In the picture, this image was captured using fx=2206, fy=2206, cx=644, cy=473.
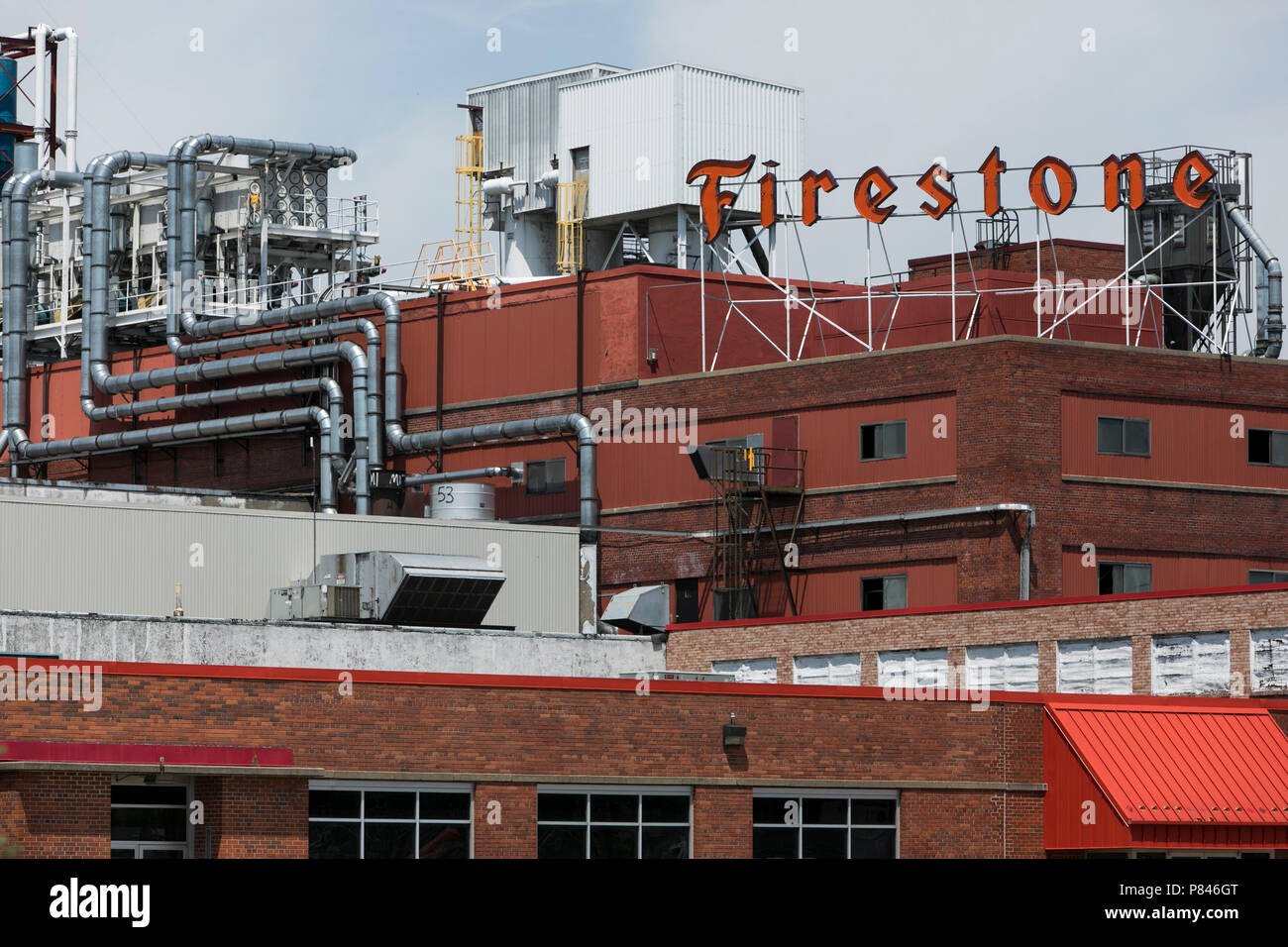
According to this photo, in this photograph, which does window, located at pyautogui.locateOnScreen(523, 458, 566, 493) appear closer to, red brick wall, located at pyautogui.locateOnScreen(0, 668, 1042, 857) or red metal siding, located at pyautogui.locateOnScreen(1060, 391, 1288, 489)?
red metal siding, located at pyautogui.locateOnScreen(1060, 391, 1288, 489)

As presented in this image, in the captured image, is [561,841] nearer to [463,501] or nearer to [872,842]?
[872,842]

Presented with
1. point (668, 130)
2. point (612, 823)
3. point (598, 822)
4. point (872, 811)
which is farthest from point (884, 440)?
point (598, 822)

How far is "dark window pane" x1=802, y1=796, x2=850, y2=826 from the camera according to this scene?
36.6 meters

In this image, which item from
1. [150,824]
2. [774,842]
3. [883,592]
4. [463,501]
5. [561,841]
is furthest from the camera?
[463,501]

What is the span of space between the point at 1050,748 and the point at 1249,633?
913 cm

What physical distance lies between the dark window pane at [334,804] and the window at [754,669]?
2217 centimetres

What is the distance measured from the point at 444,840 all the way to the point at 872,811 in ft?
25.1

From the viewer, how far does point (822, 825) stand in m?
36.7

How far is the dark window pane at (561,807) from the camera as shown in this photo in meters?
34.9

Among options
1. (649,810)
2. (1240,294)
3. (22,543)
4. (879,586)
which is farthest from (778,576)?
(649,810)

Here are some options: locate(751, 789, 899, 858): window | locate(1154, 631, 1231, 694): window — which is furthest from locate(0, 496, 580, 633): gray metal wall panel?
locate(751, 789, 899, 858): window

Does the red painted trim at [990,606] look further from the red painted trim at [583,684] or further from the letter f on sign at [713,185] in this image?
the letter f on sign at [713,185]

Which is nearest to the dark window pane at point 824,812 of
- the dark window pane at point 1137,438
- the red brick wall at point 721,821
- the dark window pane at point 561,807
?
the red brick wall at point 721,821
